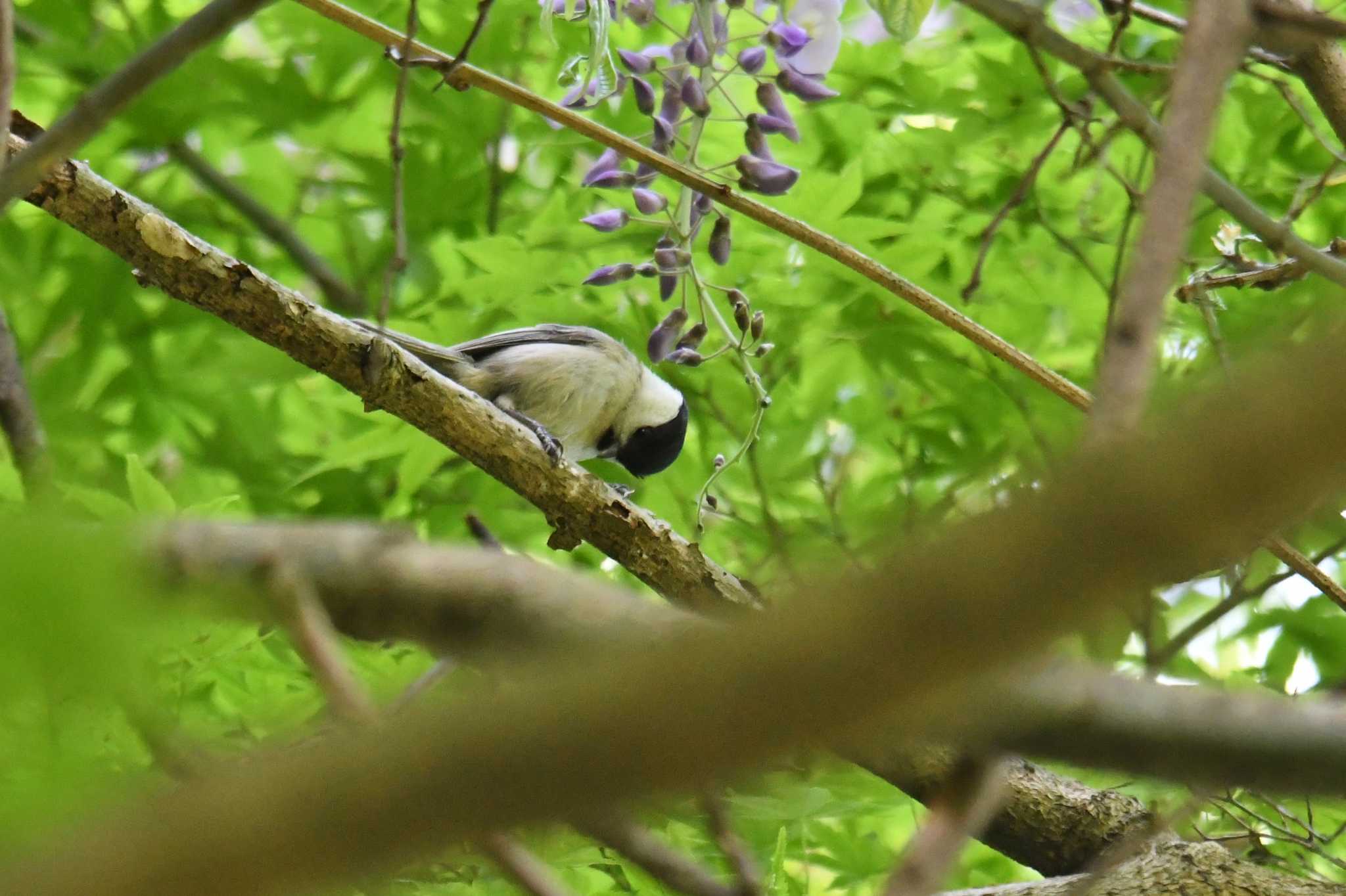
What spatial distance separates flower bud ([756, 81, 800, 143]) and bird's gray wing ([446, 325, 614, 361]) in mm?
1203

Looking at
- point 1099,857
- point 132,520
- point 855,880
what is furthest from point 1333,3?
point 132,520

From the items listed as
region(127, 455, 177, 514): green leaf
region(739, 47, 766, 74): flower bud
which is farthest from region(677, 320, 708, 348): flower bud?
region(127, 455, 177, 514): green leaf

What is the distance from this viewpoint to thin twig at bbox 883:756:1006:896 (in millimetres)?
708

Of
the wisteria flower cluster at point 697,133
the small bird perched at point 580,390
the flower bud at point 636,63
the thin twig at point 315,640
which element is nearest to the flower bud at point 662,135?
the wisteria flower cluster at point 697,133

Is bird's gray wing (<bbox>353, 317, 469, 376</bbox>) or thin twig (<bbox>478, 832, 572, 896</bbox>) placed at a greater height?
bird's gray wing (<bbox>353, 317, 469, 376</bbox>)

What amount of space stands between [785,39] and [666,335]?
2.42 ft

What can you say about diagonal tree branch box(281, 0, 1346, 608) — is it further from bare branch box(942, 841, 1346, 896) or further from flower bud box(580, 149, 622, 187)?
flower bud box(580, 149, 622, 187)

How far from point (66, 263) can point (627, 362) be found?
2.13 meters

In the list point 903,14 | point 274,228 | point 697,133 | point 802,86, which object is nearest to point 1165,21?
point 903,14

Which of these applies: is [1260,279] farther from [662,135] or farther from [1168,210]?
[1168,210]

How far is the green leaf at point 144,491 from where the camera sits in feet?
7.89

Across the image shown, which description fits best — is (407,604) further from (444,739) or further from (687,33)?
(687,33)

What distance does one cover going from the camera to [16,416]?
5.74 feet

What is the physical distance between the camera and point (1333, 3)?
3.38 m
